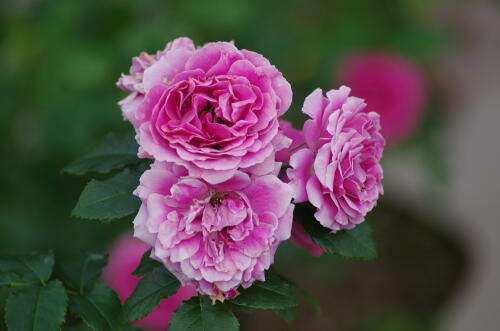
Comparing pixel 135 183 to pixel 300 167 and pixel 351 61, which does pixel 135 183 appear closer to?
pixel 300 167

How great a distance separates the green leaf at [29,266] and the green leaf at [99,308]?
6 centimetres

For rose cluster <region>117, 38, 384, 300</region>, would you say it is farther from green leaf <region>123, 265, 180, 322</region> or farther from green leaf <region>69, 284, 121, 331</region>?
green leaf <region>69, 284, 121, 331</region>

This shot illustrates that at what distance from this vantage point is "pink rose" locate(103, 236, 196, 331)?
4.99ft

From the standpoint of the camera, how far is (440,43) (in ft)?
7.95

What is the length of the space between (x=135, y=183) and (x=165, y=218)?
11cm

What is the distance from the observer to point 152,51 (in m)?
1.96

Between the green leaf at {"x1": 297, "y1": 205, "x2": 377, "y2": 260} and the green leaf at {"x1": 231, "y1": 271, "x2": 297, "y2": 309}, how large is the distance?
73mm

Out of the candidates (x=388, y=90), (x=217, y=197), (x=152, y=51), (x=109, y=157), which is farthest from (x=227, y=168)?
(x=388, y=90)

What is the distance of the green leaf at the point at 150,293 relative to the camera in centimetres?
84

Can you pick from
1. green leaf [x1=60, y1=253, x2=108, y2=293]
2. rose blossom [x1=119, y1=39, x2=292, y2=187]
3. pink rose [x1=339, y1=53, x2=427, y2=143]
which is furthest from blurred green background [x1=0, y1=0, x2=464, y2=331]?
rose blossom [x1=119, y1=39, x2=292, y2=187]

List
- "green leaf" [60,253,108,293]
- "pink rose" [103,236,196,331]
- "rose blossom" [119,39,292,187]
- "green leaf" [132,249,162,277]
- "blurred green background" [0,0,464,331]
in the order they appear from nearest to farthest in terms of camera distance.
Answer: "rose blossom" [119,39,292,187]
"green leaf" [132,249,162,277]
"green leaf" [60,253,108,293]
"pink rose" [103,236,196,331]
"blurred green background" [0,0,464,331]

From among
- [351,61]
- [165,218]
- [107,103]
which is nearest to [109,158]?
[165,218]

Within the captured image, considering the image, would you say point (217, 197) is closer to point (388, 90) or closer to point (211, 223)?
point (211, 223)

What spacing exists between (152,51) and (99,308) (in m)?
1.17
